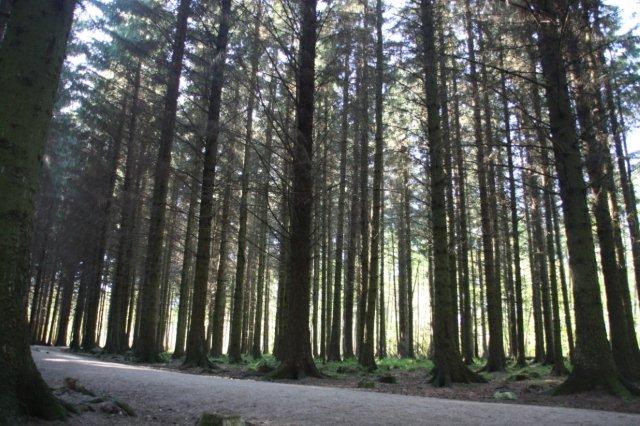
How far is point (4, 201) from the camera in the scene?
3.92m

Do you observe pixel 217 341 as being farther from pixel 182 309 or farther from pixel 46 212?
pixel 46 212

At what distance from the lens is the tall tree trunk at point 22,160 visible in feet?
12.3

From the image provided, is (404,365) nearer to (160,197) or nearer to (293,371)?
(293,371)

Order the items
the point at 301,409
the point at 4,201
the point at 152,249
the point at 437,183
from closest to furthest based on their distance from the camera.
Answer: the point at 4,201 < the point at 301,409 < the point at 437,183 < the point at 152,249

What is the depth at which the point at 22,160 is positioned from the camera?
4.08 meters

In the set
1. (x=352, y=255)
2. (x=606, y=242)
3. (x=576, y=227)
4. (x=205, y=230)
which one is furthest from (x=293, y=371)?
(x=352, y=255)

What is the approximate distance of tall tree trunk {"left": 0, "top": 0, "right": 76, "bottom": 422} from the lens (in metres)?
3.75

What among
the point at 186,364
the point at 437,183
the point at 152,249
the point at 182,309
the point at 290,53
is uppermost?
the point at 290,53

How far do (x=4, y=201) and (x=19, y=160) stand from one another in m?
0.40

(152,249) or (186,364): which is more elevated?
(152,249)

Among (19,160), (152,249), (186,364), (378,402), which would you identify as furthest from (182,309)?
(19,160)

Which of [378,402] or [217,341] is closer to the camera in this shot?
[378,402]

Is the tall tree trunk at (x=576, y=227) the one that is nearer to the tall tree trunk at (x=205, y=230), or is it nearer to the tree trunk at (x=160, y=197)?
the tall tree trunk at (x=205, y=230)

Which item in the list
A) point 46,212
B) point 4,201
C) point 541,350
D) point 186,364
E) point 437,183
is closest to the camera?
point 4,201
